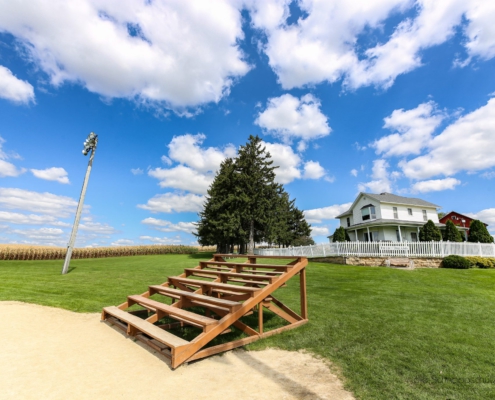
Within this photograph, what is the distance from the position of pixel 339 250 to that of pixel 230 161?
18721 mm

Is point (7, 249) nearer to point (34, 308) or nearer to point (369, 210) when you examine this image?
point (34, 308)

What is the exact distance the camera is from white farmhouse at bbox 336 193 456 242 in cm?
2945

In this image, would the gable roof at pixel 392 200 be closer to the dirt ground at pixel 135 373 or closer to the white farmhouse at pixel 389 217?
the white farmhouse at pixel 389 217

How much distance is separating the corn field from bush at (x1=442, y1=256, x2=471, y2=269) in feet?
122

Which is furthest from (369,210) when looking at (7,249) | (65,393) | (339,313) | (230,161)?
(7,249)

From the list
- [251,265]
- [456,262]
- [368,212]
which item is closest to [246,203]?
[368,212]

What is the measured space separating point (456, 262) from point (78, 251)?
39.0 meters

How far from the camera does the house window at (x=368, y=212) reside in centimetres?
3091

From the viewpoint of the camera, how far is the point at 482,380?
3072 mm

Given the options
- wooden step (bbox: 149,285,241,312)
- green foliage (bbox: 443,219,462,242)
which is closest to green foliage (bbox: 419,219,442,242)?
green foliage (bbox: 443,219,462,242)

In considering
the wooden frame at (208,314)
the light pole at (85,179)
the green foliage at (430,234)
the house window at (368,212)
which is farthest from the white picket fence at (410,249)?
the light pole at (85,179)

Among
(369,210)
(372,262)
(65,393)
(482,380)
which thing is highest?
(369,210)

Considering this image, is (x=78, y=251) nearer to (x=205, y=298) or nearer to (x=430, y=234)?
(x=205, y=298)

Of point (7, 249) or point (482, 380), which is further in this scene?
point (7, 249)
